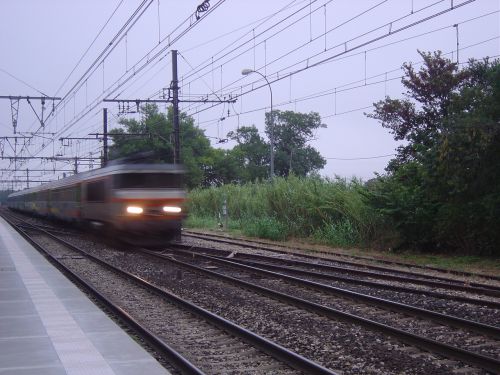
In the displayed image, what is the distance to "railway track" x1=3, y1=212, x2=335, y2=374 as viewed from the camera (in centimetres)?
686

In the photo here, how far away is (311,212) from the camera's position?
26219 mm

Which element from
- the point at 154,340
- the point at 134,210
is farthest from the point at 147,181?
the point at 154,340

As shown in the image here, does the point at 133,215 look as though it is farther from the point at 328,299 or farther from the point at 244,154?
the point at 244,154

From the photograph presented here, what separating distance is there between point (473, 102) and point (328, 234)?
802 cm

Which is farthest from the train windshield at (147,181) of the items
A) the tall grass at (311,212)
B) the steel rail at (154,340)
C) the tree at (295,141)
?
the tree at (295,141)

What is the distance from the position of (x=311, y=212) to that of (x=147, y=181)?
8055 millimetres

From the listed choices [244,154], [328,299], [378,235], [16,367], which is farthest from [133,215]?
[244,154]

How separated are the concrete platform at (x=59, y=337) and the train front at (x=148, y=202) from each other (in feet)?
25.6

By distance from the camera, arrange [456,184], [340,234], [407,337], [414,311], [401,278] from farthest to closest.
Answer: [340,234]
[456,184]
[401,278]
[414,311]
[407,337]

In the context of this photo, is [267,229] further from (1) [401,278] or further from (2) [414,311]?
(2) [414,311]

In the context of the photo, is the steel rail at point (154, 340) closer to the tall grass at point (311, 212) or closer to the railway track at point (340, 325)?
the railway track at point (340, 325)

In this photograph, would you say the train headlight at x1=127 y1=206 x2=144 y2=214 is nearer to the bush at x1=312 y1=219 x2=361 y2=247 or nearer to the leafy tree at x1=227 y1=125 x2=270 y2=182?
the bush at x1=312 y1=219 x2=361 y2=247

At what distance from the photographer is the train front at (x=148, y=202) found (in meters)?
20.4

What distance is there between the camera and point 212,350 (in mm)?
7832
